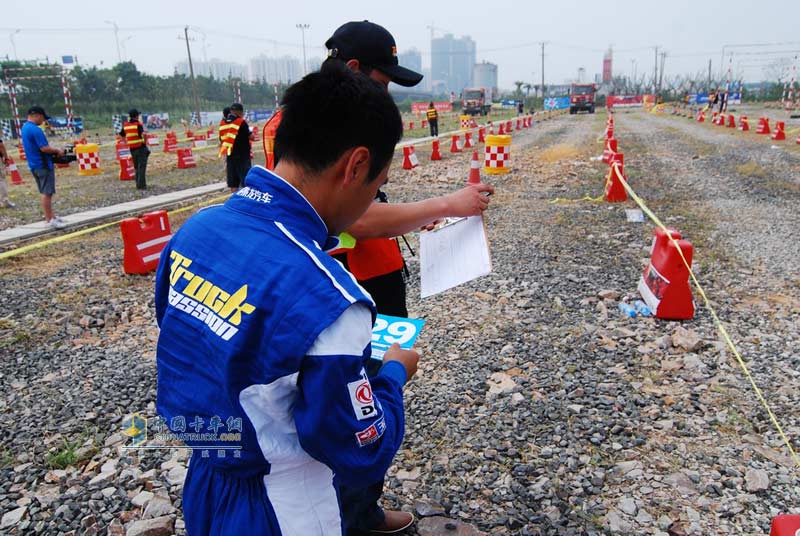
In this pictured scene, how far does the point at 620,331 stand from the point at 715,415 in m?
1.22

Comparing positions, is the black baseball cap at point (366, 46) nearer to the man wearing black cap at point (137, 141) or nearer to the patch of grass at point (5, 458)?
the patch of grass at point (5, 458)

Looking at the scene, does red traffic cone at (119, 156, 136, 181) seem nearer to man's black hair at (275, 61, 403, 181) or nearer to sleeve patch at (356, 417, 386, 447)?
man's black hair at (275, 61, 403, 181)

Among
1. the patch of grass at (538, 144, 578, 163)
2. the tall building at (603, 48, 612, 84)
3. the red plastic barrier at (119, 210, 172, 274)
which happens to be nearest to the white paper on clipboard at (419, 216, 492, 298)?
the red plastic barrier at (119, 210, 172, 274)

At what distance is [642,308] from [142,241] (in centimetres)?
552

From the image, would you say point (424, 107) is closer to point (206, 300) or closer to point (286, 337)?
point (206, 300)

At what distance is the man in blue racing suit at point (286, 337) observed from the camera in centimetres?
98

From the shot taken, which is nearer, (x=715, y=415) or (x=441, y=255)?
(x=441, y=255)

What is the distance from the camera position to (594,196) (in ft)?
32.2

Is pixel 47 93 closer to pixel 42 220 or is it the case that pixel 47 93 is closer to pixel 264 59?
pixel 42 220

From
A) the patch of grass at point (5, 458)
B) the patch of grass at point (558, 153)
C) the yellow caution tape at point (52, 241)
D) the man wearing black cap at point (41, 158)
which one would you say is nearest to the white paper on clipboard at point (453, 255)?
the patch of grass at point (5, 458)

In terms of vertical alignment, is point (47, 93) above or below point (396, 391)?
above

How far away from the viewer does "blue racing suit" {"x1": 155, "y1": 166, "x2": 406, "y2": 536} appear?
972 millimetres

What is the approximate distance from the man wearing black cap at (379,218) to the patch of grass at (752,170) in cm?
1176

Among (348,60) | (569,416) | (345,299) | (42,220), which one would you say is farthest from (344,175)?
(42,220)
